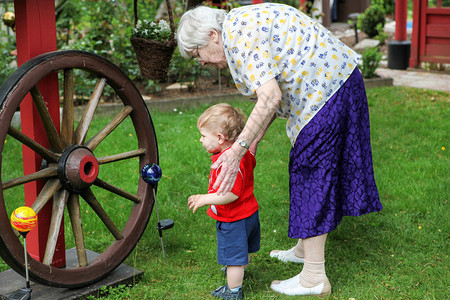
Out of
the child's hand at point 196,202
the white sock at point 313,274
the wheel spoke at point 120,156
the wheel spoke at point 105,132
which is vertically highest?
the wheel spoke at point 105,132

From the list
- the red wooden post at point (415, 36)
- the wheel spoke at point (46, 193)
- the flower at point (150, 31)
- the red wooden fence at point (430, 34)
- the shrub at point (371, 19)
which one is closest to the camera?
the wheel spoke at point (46, 193)

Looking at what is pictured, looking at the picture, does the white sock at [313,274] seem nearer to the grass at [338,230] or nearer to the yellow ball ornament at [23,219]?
the grass at [338,230]

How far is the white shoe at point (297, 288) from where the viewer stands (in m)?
2.98

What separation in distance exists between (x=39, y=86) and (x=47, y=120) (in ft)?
0.71

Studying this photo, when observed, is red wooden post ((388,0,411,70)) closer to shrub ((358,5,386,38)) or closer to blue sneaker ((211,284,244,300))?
shrub ((358,5,386,38))

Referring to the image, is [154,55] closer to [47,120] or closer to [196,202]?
[47,120]

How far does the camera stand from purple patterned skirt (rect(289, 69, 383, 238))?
2.82 m

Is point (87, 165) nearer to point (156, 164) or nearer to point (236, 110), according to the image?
point (156, 164)

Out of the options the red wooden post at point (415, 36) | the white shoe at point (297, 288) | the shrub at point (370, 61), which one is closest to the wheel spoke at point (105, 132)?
the white shoe at point (297, 288)

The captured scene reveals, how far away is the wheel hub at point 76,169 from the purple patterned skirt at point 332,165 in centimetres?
102

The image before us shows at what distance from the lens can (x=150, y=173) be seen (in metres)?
3.13

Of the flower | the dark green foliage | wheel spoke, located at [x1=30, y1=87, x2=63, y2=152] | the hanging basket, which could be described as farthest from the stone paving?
wheel spoke, located at [x1=30, y1=87, x2=63, y2=152]

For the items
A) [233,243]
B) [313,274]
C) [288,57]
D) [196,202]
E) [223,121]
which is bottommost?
[313,274]

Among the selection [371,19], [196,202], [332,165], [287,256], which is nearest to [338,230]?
[287,256]
